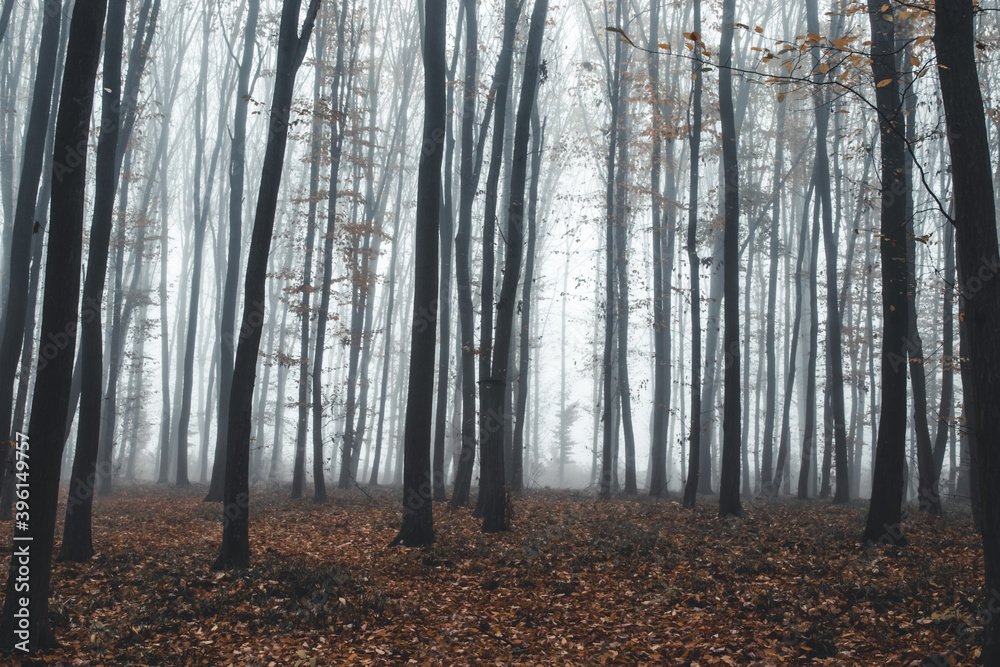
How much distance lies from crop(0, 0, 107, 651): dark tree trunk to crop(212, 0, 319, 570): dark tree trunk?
235 centimetres

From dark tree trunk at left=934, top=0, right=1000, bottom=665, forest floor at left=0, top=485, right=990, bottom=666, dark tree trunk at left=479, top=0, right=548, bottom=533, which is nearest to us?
dark tree trunk at left=934, top=0, right=1000, bottom=665

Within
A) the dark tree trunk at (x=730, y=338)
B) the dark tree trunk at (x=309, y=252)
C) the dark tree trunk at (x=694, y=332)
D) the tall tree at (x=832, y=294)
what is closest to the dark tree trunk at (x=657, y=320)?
the dark tree trunk at (x=694, y=332)

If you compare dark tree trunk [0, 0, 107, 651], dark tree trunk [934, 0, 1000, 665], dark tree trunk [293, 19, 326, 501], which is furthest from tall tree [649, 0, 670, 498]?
dark tree trunk [0, 0, 107, 651]

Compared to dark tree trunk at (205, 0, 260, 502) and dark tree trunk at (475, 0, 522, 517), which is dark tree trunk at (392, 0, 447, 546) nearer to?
dark tree trunk at (475, 0, 522, 517)

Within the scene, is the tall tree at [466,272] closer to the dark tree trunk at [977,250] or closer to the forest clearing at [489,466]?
the forest clearing at [489,466]

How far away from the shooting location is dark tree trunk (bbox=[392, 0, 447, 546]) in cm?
843

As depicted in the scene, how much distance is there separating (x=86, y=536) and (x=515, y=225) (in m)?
7.11

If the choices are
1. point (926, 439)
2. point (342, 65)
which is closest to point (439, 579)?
point (926, 439)

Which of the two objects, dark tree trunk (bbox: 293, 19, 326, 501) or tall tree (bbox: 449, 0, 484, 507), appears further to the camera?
dark tree trunk (bbox: 293, 19, 326, 501)

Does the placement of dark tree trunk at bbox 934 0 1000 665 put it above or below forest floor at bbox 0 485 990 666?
above

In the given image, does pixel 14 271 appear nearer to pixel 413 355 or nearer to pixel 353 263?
pixel 413 355

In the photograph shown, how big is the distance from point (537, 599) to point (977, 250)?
4.76m

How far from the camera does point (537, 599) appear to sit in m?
6.27

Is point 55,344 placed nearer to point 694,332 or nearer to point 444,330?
point 444,330
